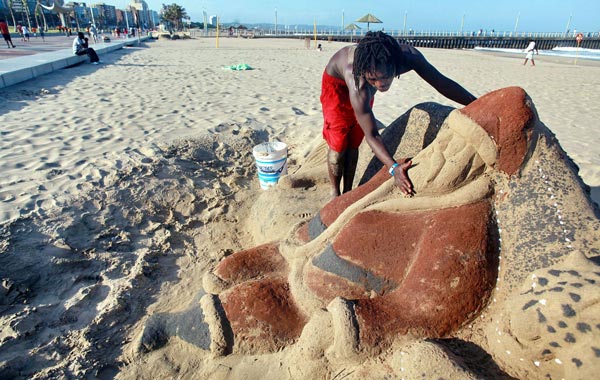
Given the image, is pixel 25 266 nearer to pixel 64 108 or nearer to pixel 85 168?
pixel 85 168

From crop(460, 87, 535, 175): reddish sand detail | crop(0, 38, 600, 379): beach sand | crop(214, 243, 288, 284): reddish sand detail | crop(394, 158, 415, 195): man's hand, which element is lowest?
crop(0, 38, 600, 379): beach sand

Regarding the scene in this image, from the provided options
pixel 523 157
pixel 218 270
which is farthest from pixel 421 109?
pixel 218 270

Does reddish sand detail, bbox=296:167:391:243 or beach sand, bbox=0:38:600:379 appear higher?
reddish sand detail, bbox=296:167:391:243

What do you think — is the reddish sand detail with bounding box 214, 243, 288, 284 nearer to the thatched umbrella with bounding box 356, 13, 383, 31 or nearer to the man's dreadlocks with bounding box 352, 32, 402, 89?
the man's dreadlocks with bounding box 352, 32, 402, 89

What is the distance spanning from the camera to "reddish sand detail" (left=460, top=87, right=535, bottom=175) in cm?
146

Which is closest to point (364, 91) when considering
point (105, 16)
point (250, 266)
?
point (250, 266)

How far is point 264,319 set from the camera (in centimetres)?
169

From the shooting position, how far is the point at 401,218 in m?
1.63

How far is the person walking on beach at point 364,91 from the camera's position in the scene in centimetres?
202

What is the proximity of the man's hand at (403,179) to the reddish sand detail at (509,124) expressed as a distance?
0.32 m

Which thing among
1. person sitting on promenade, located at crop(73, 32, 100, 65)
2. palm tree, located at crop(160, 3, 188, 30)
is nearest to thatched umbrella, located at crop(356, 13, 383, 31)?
person sitting on promenade, located at crop(73, 32, 100, 65)

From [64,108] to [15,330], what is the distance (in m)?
5.36

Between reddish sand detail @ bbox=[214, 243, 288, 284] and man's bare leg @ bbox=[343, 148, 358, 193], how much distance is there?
3.39 feet

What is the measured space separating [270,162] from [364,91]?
1.56 metres
